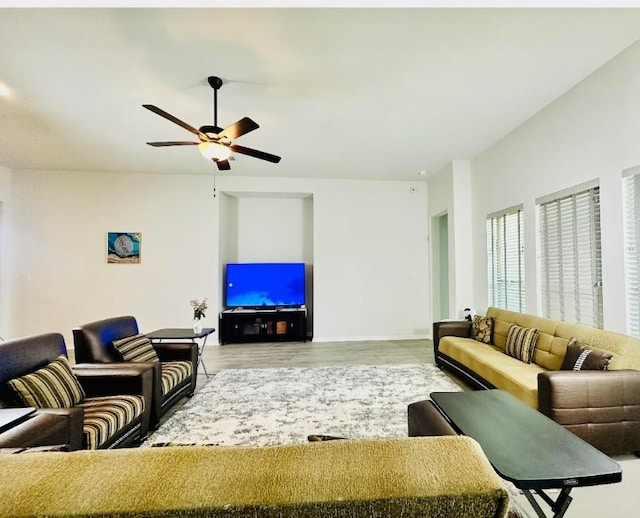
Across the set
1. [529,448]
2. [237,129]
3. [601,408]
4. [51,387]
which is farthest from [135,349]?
[601,408]

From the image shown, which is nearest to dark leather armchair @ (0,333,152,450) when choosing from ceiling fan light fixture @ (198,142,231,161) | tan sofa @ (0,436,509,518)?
tan sofa @ (0,436,509,518)

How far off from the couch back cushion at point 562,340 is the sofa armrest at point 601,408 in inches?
8.2

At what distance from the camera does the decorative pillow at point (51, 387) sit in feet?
6.02

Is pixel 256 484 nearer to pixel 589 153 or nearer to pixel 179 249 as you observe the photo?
pixel 589 153

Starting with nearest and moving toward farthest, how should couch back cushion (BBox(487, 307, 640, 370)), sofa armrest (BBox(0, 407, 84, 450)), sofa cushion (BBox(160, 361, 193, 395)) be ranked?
sofa armrest (BBox(0, 407, 84, 450)) → couch back cushion (BBox(487, 307, 640, 370)) → sofa cushion (BBox(160, 361, 193, 395))

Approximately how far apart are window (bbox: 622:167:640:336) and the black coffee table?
1469 mm

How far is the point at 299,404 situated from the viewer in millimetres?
3053

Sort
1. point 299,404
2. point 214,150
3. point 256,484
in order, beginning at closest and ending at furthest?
1. point 256,484
2. point 214,150
3. point 299,404

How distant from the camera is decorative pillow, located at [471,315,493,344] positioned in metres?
3.92

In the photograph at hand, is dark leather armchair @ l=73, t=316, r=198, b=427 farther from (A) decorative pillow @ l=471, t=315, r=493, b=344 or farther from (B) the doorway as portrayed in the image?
(B) the doorway

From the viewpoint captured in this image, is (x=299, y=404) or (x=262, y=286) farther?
(x=262, y=286)

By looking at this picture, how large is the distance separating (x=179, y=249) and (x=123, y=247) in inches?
37.4

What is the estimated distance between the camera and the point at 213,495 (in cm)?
59
